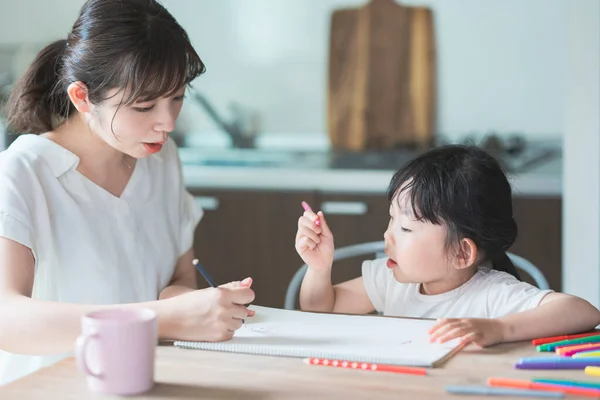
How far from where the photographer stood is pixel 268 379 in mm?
1040

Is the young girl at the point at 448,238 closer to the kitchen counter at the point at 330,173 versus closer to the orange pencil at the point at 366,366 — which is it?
the orange pencil at the point at 366,366

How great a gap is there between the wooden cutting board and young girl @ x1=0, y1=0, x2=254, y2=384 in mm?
1561

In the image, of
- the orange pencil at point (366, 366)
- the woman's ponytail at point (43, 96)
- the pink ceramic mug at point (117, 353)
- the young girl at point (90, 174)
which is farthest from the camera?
the woman's ponytail at point (43, 96)

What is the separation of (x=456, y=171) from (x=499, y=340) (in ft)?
1.14

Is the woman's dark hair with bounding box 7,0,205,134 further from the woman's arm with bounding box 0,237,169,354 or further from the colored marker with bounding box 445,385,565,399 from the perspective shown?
the colored marker with bounding box 445,385,565,399

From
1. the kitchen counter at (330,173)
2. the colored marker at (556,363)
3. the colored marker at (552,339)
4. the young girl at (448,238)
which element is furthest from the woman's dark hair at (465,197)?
the kitchen counter at (330,173)

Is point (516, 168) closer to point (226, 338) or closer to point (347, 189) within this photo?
point (347, 189)

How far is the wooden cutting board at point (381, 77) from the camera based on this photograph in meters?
3.12

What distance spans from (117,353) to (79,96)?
65cm

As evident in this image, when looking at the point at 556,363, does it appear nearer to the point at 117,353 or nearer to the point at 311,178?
the point at 117,353

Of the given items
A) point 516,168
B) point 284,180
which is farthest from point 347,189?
point 516,168

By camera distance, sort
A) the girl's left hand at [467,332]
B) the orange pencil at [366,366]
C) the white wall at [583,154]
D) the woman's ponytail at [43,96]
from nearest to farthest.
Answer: the orange pencil at [366,366], the girl's left hand at [467,332], the woman's ponytail at [43,96], the white wall at [583,154]

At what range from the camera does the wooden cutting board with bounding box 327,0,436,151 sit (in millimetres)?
3117

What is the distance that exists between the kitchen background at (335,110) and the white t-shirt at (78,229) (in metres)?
1.14
